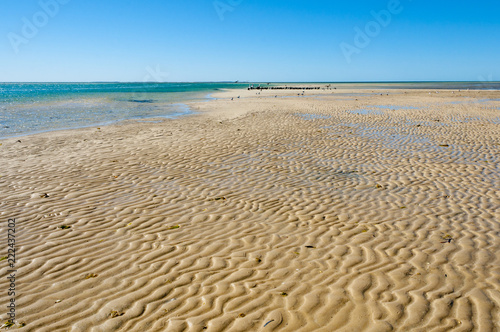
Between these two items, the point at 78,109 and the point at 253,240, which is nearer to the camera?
the point at 253,240

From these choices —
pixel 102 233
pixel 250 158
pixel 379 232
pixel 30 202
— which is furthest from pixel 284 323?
pixel 250 158

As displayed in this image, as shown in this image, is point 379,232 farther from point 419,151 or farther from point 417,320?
point 419,151

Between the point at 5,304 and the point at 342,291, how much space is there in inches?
153

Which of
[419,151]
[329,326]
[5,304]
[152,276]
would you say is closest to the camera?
[329,326]

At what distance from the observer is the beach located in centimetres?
356

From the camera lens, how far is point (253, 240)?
5.22 metres

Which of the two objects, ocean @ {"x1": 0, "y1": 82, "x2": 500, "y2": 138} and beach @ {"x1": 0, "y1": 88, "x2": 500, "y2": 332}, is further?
ocean @ {"x1": 0, "y1": 82, "x2": 500, "y2": 138}

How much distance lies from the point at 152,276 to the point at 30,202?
4.26 metres

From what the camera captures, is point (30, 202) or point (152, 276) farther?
point (30, 202)

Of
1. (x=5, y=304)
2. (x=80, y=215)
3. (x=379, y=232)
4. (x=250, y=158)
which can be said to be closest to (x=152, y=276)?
(x=5, y=304)

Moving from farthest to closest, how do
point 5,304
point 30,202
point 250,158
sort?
point 250,158 → point 30,202 → point 5,304

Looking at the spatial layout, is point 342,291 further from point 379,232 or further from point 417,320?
point 379,232

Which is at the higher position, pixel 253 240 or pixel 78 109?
pixel 78 109

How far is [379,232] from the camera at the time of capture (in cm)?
549
